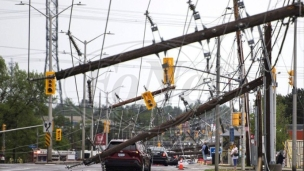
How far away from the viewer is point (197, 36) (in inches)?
1008

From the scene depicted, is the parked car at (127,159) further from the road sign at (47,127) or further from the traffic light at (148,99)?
the road sign at (47,127)

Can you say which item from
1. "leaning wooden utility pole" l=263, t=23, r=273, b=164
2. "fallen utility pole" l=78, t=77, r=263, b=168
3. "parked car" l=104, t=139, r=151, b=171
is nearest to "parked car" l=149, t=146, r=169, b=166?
"parked car" l=104, t=139, r=151, b=171

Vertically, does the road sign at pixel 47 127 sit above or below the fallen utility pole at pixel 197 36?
below

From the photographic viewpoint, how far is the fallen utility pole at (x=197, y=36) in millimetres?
25172

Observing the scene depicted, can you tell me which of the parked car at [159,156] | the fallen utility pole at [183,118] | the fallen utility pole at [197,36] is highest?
the fallen utility pole at [197,36]

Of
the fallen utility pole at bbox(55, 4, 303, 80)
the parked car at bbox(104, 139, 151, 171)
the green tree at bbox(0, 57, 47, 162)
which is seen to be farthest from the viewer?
the green tree at bbox(0, 57, 47, 162)

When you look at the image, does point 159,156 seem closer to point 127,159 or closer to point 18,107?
point 127,159

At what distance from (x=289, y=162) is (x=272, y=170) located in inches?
1161

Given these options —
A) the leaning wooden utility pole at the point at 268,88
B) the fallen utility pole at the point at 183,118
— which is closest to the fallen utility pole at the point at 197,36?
the leaning wooden utility pole at the point at 268,88

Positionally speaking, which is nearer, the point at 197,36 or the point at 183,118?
the point at 197,36

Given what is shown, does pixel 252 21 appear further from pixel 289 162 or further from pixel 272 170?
pixel 289 162

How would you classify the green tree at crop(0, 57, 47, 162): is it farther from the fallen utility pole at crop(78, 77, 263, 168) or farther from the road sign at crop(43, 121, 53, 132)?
the fallen utility pole at crop(78, 77, 263, 168)

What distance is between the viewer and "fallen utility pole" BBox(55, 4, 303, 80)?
82.6ft

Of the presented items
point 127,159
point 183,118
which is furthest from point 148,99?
point 183,118
